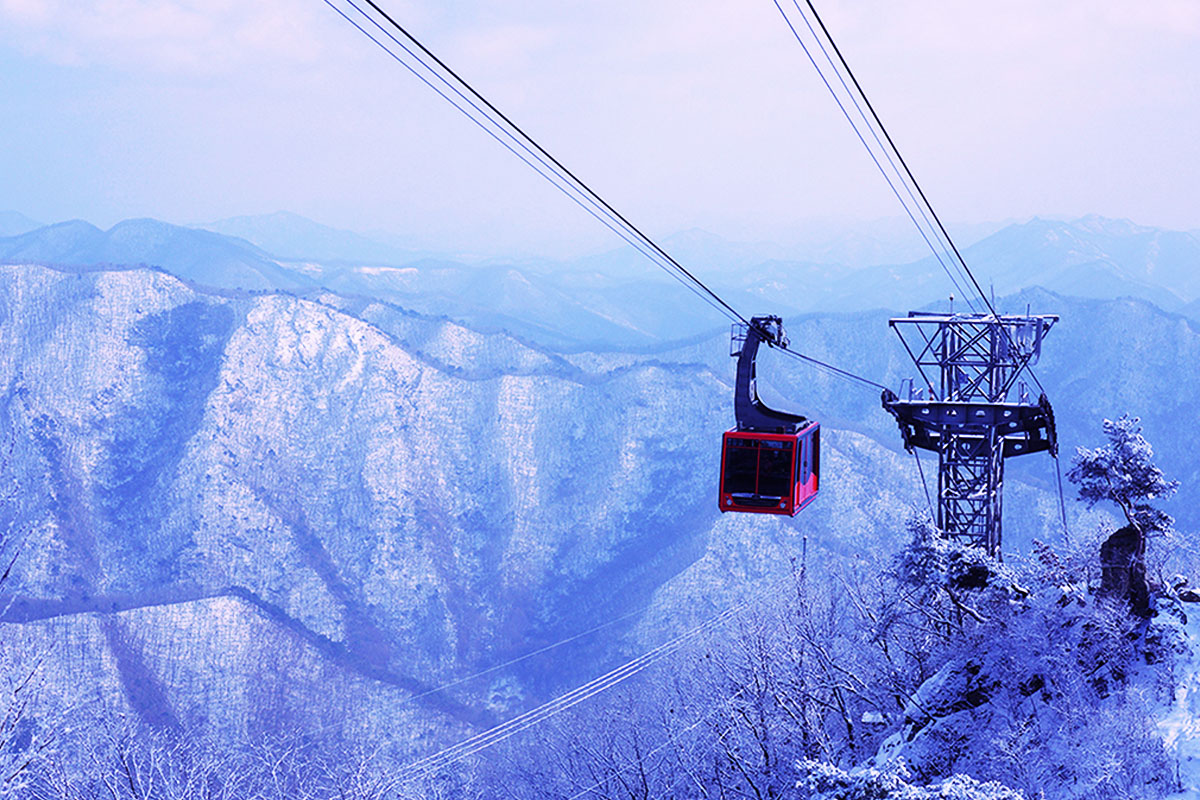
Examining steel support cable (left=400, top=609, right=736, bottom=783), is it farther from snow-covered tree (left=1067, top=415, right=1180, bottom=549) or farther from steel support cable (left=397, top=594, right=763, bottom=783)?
snow-covered tree (left=1067, top=415, right=1180, bottom=549)

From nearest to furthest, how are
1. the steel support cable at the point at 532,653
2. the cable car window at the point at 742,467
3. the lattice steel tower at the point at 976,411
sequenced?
the cable car window at the point at 742,467
the lattice steel tower at the point at 976,411
the steel support cable at the point at 532,653

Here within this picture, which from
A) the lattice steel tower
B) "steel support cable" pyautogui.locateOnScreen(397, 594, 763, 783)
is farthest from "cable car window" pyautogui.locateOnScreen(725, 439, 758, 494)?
"steel support cable" pyautogui.locateOnScreen(397, 594, 763, 783)

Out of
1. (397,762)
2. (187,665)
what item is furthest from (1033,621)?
A: (187,665)

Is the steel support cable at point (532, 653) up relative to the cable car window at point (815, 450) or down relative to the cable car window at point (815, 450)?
down

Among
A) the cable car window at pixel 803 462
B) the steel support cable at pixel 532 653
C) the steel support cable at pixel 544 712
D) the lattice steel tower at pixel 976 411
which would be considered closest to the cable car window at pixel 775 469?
the cable car window at pixel 803 462

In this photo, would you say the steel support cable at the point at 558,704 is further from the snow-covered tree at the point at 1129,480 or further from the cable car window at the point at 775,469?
the cable car window at the point at 775,469

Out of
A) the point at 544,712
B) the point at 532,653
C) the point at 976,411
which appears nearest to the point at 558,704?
the point at 544,712

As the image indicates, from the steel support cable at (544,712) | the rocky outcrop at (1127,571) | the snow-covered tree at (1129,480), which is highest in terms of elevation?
the snow-covered tree at (1129,480)
